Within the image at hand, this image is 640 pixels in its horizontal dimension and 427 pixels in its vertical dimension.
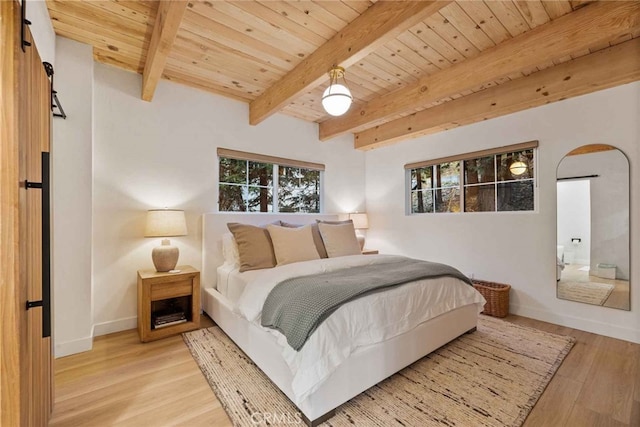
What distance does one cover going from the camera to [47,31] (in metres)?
2.03

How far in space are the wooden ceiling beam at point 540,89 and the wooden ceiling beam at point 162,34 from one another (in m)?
2.94

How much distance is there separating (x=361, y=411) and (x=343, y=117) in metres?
3.43

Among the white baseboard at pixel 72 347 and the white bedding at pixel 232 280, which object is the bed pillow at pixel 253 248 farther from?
the white baseboard at pixel 72 347

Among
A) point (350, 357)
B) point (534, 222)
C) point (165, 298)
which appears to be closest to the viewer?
point (350, 357)

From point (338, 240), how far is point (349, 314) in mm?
1535

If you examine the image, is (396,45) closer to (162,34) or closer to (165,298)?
(162,34)

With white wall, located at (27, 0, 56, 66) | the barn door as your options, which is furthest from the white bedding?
white wall, located at (27, 0, 56, 66)

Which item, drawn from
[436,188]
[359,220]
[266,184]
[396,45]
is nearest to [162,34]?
[396,45]

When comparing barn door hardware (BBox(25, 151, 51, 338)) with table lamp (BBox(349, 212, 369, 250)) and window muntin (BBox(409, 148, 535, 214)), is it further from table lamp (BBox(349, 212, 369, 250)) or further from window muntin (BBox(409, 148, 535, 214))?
window muntin (BBox(409, 148, 535, 214))

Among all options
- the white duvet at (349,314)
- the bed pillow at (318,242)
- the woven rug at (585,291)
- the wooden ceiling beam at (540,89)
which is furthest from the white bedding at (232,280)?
the woven rug at (585,291)

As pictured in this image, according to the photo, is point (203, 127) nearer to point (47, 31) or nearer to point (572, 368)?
point (47, 31)

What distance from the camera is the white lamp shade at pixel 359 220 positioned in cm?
461

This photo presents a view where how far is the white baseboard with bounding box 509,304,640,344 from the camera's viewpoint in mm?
2582

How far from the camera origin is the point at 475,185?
12.4 ft
